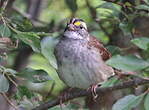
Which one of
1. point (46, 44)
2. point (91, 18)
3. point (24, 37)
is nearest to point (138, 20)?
point (91, 18)

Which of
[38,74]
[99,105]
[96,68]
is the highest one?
[38,74]

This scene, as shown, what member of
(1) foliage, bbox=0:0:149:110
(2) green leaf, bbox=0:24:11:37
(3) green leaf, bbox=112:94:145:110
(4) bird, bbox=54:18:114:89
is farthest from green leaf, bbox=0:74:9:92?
(4) bird, bbox=54:18:114:89

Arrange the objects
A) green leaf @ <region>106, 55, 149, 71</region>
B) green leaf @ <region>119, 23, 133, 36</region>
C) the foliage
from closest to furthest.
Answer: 1. green leaf @ <region>106, 55, 149, 71</region>
2. the foliage
3. green leaf @ <region>119, 23, 133, 36</region>

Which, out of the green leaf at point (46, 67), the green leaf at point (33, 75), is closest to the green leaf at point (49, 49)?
the green leaf at point (33, 75)

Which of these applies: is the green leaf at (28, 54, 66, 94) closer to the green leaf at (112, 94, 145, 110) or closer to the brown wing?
the brown wing

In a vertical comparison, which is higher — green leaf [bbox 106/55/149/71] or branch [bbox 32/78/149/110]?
green leaf [bbox 106/55/149/71]

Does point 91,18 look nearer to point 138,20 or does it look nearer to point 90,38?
point 138,20
